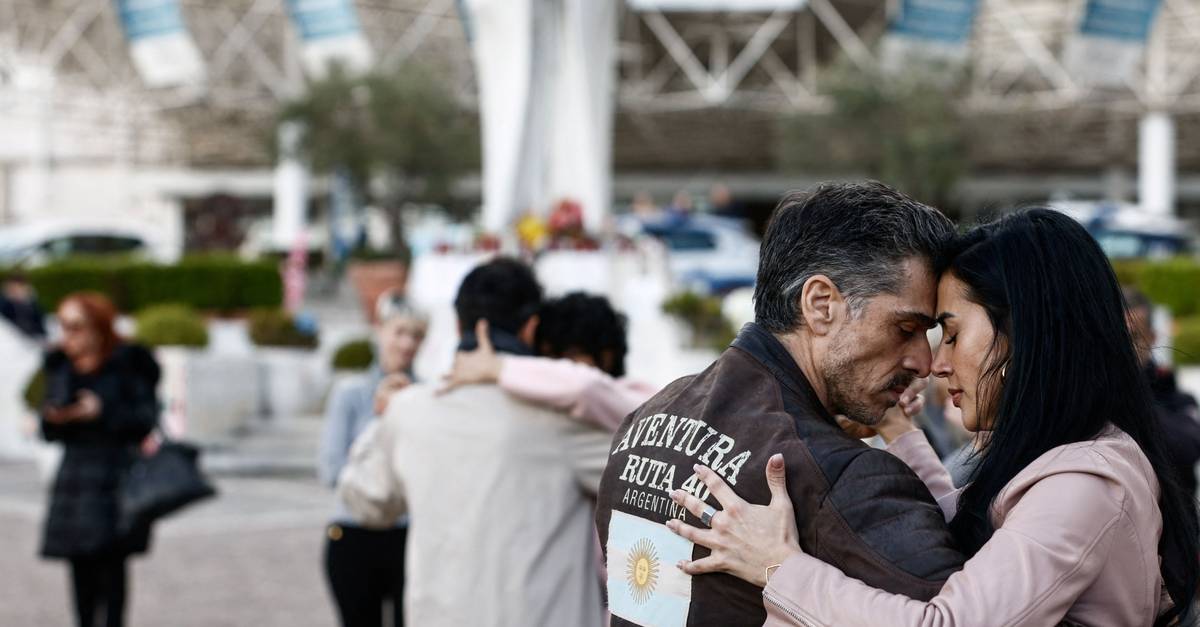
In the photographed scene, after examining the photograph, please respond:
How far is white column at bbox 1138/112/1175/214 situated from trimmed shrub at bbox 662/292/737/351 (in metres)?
21.5

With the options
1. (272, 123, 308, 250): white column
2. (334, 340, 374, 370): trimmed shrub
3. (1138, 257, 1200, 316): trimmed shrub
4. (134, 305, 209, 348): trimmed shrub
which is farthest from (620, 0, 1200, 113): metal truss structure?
(134, 305, 209, 348): trimmed shrub

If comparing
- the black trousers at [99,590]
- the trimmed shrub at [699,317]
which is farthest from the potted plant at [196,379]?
the black trousers at [99,590]

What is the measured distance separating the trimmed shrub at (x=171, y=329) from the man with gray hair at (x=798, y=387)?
1406 centimetres

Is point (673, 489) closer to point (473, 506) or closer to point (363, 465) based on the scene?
point (473, 506)

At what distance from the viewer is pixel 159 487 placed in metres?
5.87

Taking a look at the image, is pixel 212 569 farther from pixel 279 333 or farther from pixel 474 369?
pixel 279 333

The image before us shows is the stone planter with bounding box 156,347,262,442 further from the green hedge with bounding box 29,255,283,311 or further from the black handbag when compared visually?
the black handbag

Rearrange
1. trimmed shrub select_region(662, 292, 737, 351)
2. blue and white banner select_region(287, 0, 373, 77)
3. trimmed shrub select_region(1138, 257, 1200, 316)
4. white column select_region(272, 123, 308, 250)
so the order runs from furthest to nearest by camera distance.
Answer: white column select_region(272, 123, 308, 250), blue and white banner select_region(287, 0, 373, 77), trimmed shrub select_region(1138, 257, 1200, 316), trimmed shrub select_region(662, 292, 737, 351)

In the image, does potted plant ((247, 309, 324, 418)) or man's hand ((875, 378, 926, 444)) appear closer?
man's hand ((875, 378, 926, 444))

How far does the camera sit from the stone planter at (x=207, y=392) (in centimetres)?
1478

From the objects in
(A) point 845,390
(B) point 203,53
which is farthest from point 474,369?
(B) point 203,53

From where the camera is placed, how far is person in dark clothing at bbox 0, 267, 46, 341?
15.8 metres

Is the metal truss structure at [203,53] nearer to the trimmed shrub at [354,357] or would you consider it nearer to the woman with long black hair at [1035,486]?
the trimmed shrub at [354,357]

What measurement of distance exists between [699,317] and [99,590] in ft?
30.8
